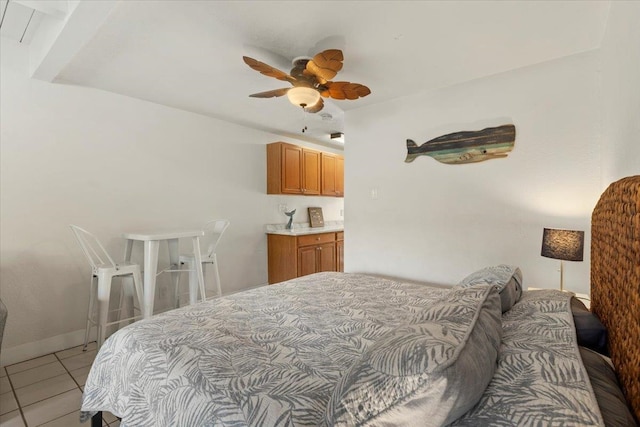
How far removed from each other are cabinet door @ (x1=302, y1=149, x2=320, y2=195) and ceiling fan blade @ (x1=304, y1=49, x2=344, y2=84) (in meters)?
2.38

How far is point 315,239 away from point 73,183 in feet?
8.55

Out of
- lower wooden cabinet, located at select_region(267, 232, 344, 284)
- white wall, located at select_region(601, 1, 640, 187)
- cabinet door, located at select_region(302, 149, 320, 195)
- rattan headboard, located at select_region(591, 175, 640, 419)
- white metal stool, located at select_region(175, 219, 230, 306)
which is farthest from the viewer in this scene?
cabinet door, located at select_region(302, 149, 320, 195)

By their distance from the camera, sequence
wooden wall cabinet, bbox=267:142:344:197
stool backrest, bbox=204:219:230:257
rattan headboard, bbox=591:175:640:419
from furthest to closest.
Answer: wooden wall cabinet, bbox=267:142:344:197
stool backrest, bbox=204:219:230:257
rattan headboard, bbox=591:175:640:419

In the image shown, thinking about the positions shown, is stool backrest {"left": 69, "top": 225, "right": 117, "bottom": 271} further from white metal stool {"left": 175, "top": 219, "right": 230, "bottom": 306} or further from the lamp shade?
the lamp shade

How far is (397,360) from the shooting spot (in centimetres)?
62

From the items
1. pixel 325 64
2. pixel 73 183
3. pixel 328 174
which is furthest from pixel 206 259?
pixel 328 174

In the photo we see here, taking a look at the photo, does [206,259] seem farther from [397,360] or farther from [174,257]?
[397,360]

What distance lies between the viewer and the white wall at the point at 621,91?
115cm

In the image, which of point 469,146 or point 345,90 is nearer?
point 345,90

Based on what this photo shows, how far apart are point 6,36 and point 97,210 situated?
1390 mm

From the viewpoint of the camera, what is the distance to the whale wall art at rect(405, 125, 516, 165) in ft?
7.66

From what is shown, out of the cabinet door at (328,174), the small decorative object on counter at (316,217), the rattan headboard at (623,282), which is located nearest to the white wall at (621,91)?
the rattan headboard at (623,282)

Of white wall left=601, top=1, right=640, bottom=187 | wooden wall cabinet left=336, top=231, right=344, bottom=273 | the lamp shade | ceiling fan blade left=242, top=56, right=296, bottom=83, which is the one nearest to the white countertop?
wooden wall cabinet left=336, top=231, right=344, bottom=273

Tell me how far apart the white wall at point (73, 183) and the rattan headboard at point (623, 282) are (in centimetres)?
336
